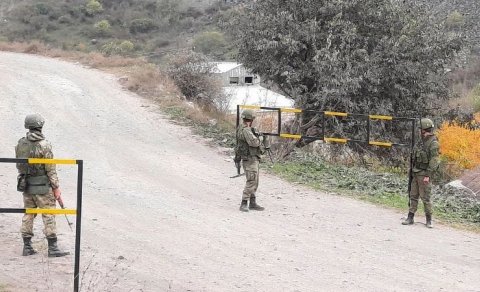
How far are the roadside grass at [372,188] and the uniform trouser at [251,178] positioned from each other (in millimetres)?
2432

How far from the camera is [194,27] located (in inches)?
2896

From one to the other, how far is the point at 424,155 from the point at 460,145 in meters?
13.0

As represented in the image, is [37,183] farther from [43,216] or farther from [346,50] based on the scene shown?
[346,50]

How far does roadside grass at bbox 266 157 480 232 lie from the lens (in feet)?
36.2

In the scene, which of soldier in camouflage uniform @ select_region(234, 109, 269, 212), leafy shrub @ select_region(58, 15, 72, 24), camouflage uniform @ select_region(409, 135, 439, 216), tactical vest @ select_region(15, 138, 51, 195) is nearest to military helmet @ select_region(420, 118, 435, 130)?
camouflage uniform @ select_region(409, 135, 439, 216)

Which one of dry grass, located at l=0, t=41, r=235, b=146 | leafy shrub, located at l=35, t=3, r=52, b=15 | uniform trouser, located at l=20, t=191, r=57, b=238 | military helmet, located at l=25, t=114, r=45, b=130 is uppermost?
leafy shrub, located at l=35, t=3, r=52, b=15

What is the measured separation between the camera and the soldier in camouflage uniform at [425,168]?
9.84 metres

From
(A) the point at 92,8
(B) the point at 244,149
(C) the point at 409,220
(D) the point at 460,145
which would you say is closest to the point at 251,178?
(B) the point at 244,149

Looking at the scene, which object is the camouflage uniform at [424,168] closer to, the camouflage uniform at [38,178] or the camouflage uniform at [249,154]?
the camouflage uniform at [249,154]

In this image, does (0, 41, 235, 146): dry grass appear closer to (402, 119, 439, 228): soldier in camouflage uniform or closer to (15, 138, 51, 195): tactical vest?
(402, 119, 439, 228): soldier in camouflage uniform

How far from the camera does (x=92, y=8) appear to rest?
74.3 m

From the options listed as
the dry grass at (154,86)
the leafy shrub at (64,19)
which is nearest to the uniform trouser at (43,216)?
the dry grass at (154,86)

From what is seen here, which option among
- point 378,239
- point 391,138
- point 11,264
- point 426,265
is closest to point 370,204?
point 378,239

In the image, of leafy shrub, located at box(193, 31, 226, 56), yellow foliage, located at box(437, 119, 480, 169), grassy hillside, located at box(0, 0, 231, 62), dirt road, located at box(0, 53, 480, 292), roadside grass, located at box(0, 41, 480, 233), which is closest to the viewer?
dirt road, located at box(0, 53, 480, 292)
